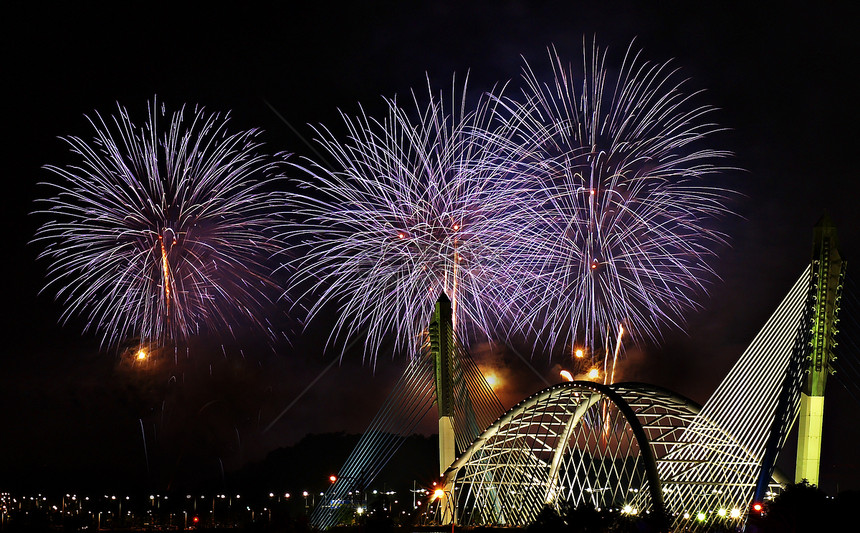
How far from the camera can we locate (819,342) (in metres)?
44.3

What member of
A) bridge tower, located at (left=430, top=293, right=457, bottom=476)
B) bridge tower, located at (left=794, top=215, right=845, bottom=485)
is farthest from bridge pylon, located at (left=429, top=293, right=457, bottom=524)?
bridge tower, located at (left=794, top=215, right=845, bottom=485)

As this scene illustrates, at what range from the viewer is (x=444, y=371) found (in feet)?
207

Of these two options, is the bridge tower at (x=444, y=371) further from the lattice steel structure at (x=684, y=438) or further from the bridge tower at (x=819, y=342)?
the bridge tower at (x=819, y=342)

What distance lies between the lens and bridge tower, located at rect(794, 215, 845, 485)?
43.6 meters

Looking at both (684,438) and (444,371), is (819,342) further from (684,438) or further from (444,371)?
(444,371)

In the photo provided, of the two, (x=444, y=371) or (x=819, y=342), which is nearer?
(x=819, y=342)

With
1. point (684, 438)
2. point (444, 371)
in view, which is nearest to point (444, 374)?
point (444, 371)

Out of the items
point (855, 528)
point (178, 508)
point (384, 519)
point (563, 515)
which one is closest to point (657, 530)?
point (563, 515)

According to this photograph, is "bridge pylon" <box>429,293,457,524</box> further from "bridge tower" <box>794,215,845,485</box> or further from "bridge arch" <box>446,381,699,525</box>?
"bridge tower" <box>794,215,845,485</box>

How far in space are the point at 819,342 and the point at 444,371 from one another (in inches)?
1030

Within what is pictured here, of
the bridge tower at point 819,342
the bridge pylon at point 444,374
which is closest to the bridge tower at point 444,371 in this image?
the bridge pylon at point 444,374

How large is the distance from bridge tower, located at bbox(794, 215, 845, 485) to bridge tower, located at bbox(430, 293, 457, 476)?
25.0 metres

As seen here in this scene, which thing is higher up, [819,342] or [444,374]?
[819,342]

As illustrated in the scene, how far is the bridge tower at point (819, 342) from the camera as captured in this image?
43.6 m
